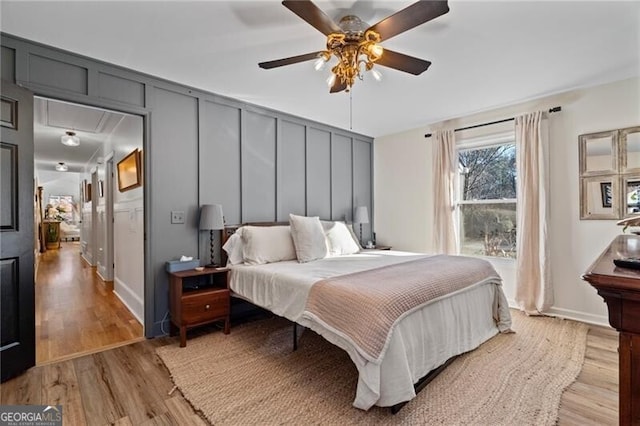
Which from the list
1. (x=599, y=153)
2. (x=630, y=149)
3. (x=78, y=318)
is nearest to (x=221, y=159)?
(x=78, y=318)

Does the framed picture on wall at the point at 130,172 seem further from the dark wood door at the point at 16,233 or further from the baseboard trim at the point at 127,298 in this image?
the baseboard trim at the point at 127,298

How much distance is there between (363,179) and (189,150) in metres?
2.89

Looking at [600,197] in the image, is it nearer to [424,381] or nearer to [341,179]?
[424,381]

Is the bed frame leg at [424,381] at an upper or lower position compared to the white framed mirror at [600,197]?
lower

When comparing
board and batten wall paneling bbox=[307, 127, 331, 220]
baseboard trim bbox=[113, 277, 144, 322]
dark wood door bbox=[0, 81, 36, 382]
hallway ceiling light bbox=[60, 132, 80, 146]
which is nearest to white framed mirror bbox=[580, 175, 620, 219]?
board and batten wall paneling bbox=[307, 127, 331, 220]

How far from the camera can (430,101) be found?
357cm

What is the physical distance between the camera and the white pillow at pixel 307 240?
10.5 feet

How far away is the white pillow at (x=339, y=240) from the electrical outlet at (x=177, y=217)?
1.62 meters

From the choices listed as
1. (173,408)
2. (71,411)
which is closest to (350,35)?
(173,408)

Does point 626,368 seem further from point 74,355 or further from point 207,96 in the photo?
point 207,96

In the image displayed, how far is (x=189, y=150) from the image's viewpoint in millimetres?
3133

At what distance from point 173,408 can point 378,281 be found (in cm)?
149

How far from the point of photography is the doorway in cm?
293

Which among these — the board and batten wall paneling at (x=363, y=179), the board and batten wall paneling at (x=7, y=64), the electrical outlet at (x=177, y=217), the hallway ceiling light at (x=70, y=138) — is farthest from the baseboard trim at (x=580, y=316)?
the hallway ceiling light at (x=70, y=138)
